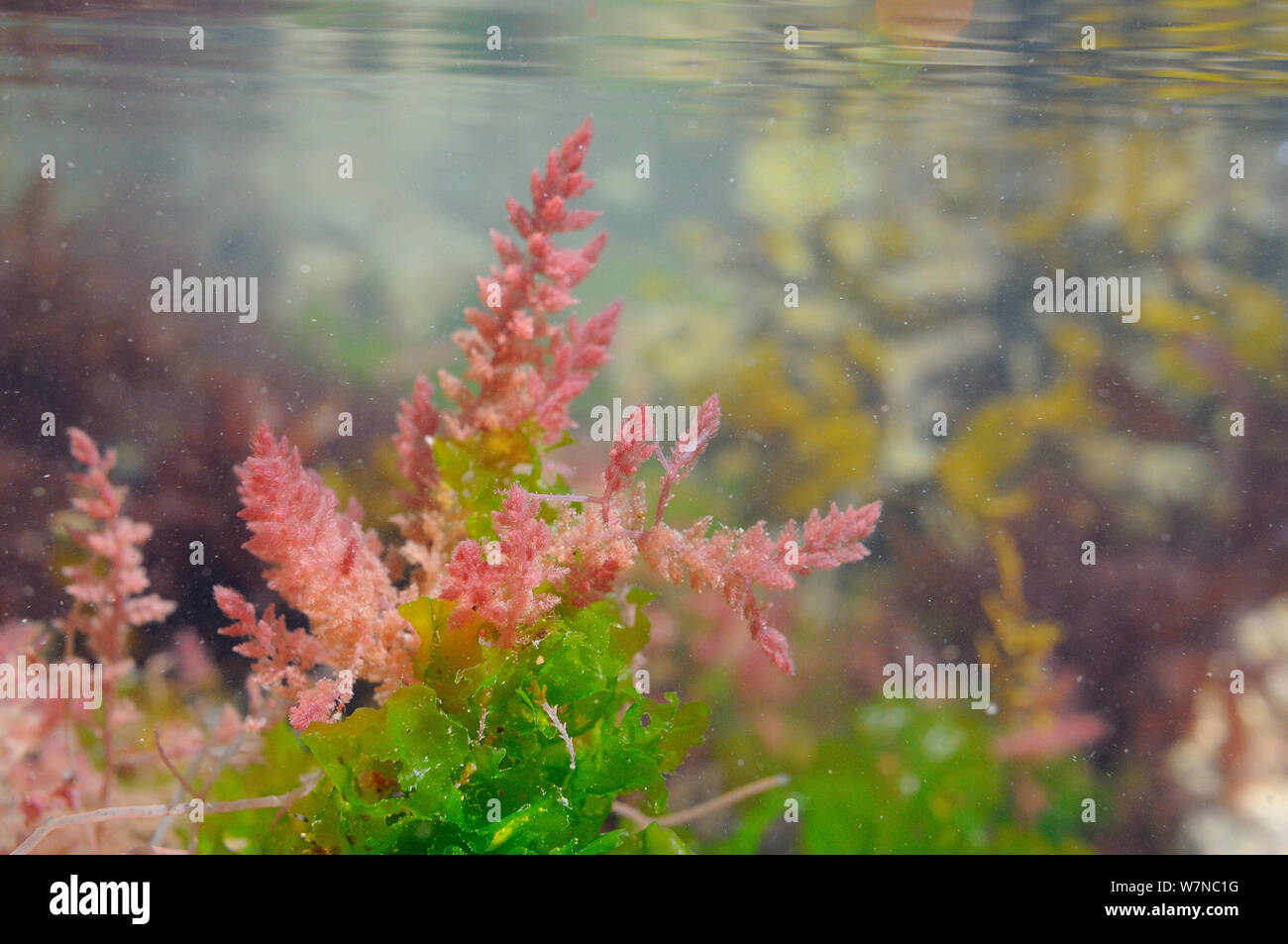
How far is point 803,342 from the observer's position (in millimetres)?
4547

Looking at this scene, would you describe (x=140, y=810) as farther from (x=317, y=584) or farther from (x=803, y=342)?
(x=803, y=342)

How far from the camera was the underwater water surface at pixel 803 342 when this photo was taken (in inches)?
151

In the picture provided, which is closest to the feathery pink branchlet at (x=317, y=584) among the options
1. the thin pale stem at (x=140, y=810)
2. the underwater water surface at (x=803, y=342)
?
the thin pale stem at (x=140, y=810)

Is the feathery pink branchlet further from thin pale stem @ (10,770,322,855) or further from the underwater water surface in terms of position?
the underwater water surface

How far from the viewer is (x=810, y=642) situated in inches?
161

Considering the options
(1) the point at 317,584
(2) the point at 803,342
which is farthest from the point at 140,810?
(2) the point at 803,342

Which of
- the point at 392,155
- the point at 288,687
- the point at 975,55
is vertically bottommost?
the point at 288,687

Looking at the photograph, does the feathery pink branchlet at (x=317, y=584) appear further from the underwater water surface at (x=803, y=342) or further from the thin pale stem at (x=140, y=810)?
the underwater water surface at (x=803, y=342)

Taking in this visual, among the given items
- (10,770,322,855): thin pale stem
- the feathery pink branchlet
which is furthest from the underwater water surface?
the feathery pink branchlet
